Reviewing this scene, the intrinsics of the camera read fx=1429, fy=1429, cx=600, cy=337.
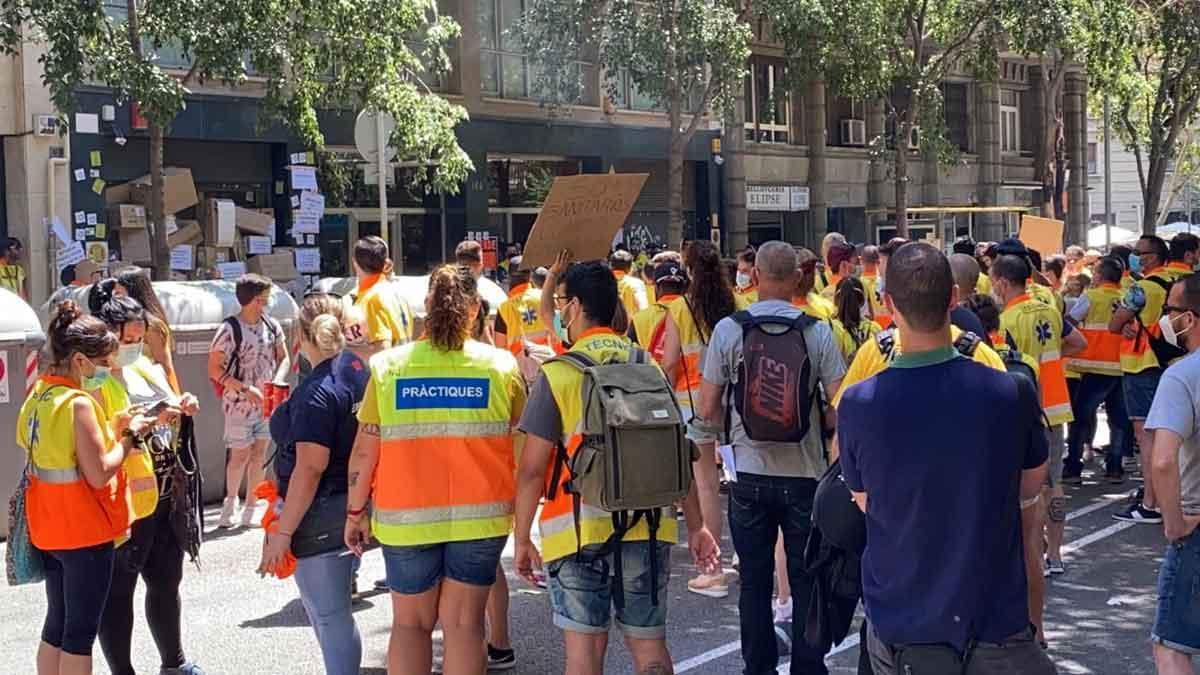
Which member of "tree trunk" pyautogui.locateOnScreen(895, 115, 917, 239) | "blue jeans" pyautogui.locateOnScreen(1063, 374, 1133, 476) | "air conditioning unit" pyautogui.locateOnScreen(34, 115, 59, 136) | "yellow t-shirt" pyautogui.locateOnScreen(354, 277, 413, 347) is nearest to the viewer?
"yellow t-shirt" pyautogui.locateOnScreen(354, 277, 413, 347)

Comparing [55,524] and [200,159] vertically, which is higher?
[200,159]

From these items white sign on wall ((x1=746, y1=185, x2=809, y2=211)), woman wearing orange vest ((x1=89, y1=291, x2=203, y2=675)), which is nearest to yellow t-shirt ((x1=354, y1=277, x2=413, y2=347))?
woman wearing orange vest ((x1=89, y1=291, x2=203, y2=675))

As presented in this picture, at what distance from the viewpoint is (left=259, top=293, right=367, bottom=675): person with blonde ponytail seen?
550cm

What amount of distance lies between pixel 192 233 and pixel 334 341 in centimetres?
1290

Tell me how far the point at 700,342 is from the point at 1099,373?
4722 millimetres

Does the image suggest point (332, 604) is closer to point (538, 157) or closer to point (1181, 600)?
point (1181, 600)

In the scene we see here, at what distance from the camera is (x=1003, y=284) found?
27.7ft

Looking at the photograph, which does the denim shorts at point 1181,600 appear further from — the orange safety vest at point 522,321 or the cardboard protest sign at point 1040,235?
the cardboard protest sign at point 1040,235

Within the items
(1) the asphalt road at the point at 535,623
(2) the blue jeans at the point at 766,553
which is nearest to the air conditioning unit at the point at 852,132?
(1) the asphalt road at the point at 535,623

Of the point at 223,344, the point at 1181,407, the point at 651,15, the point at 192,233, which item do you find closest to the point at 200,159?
the point at 192,233

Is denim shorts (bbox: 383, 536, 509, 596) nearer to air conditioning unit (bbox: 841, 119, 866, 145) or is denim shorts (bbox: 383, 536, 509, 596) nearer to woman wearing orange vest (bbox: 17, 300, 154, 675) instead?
woman wearing orange vest (bbox: 17, 300, 154, 675)

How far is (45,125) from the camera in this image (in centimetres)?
1644

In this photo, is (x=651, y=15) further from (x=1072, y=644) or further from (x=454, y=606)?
(x=454, y=606)

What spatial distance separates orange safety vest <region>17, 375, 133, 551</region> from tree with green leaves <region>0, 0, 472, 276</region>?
7.59 meters
